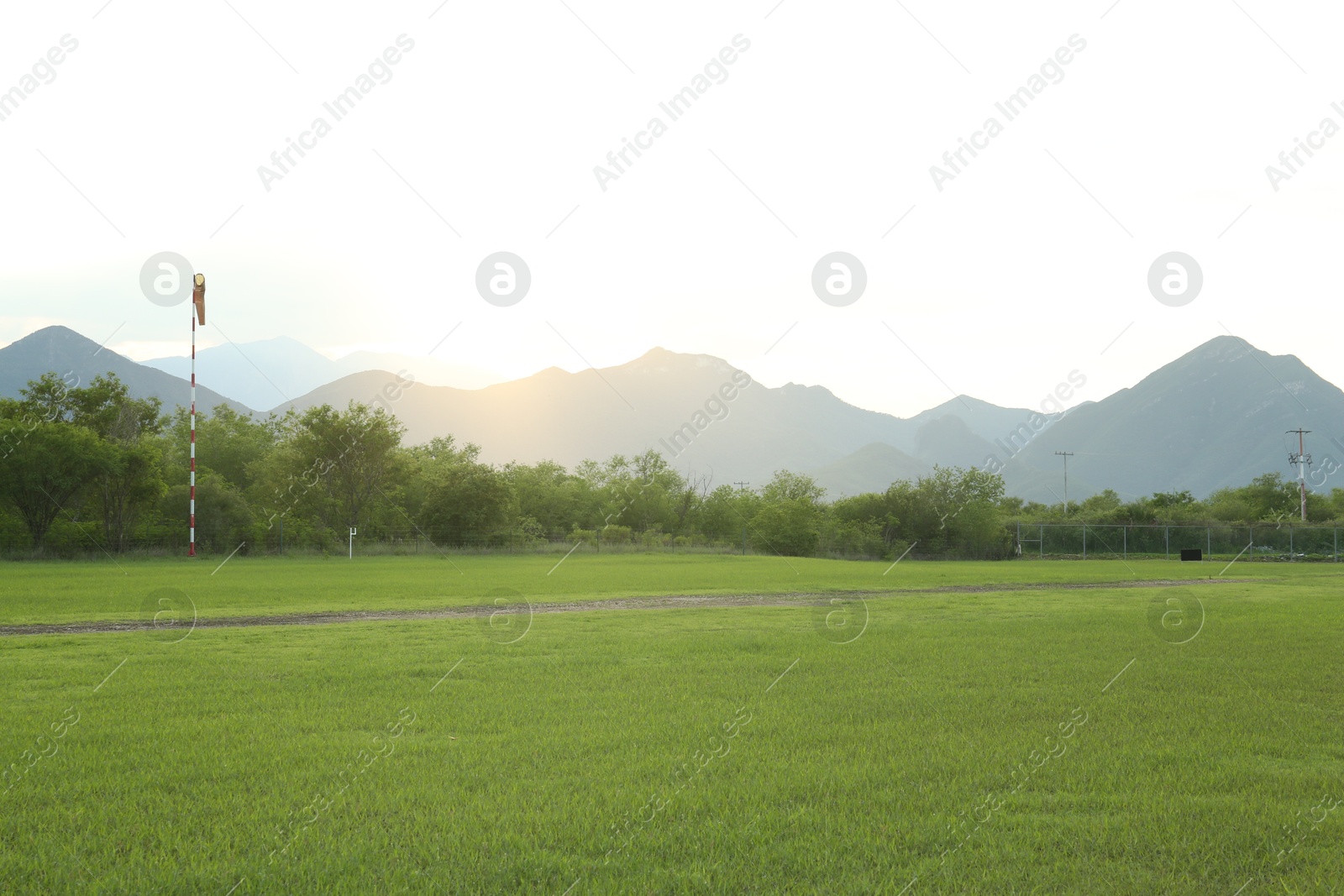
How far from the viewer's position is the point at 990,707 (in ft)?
26.6

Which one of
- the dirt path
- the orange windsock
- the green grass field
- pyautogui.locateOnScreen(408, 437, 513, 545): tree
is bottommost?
the dirt path

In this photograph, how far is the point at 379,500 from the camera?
6059 centimetres

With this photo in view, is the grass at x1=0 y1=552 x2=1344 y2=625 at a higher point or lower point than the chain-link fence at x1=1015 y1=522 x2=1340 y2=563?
lower

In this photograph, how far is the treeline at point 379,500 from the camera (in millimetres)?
41312

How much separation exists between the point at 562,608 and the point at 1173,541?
51.5 meters

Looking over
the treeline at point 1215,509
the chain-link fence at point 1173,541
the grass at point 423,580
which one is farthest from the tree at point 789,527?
the treeline at point 1215,509

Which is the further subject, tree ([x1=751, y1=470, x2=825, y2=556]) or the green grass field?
tree ([x1=751, y1=470, x2=825, y2=556])

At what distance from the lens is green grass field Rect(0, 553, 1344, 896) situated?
174 inches

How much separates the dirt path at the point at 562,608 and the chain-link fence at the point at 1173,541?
98.8 feet

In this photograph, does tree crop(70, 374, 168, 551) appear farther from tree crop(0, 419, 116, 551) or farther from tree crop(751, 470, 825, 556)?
tree crop(751, 470, 825, 556)

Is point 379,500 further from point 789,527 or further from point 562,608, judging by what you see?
point 562,608

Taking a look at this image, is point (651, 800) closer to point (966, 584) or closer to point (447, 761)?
point (447, 761)

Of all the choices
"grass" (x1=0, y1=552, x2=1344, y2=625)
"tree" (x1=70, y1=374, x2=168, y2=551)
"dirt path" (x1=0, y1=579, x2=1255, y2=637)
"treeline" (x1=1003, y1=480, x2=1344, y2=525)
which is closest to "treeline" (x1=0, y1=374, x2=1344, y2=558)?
"tree" (x1=70, y1=374, x2=168, y2=551)

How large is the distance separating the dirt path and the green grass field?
113 centimetres
